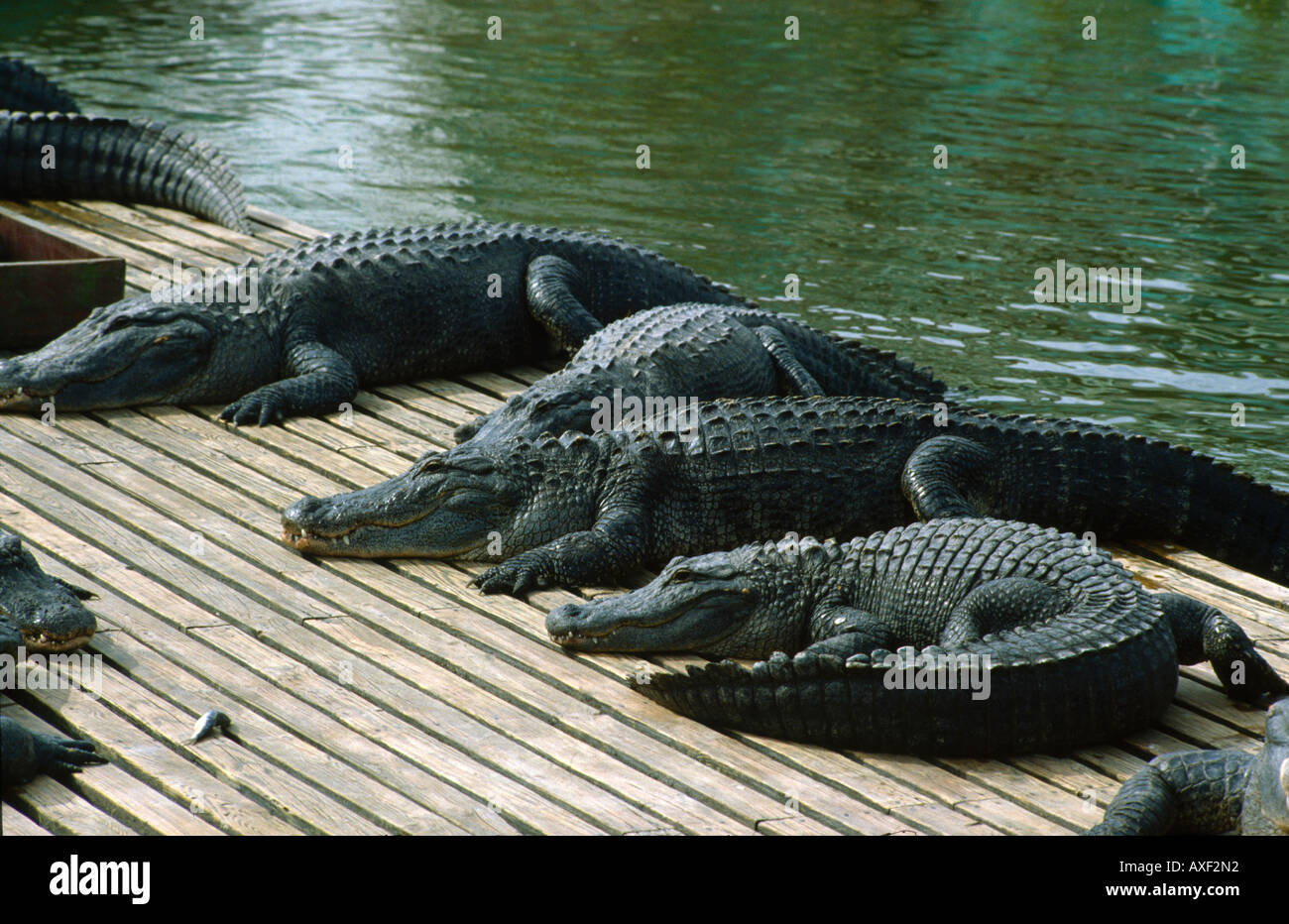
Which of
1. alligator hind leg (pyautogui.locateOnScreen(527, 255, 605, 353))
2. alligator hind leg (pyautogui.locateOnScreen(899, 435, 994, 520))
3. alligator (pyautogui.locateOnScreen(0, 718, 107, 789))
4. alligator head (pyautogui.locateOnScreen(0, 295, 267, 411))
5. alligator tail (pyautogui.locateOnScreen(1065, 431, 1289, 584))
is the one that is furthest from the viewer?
alligator hind leg (pyautogui.locateOnScreen(527, 255, 605, 353))

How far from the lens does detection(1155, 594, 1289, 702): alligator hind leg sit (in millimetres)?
4586

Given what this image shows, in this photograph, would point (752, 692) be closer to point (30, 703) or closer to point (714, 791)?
point (714, 791)

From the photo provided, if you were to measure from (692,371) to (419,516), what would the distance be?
5.47 feet

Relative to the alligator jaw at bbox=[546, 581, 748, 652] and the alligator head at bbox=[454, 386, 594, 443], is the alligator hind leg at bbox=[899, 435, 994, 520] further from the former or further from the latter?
the alligator head at bbox=[454, 386, 594, 443]

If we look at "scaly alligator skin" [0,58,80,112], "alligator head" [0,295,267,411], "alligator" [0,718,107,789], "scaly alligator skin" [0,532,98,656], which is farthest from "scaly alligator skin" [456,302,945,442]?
"scaly alligator skin" [0,58,80,112]

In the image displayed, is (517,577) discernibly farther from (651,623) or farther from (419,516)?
(651,623)

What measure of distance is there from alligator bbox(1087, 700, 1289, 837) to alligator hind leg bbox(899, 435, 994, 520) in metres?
1.68

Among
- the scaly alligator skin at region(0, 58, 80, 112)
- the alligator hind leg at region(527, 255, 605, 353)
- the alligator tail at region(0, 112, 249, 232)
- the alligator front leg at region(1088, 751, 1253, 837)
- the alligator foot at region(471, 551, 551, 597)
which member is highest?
the scaly alligator skin at region(0, 58, 80, 112)

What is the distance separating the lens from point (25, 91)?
1134cm

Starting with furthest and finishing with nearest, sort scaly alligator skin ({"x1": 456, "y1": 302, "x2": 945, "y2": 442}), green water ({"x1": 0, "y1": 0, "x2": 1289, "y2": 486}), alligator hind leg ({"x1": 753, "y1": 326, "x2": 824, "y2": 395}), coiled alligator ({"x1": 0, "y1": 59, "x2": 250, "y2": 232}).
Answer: green water ({"x1": 0, "y1": 0, "x2": 1289, "y2": 486})
coiled alligator ({"x1": 0, "y1": 59, "x2": 250, "y2": 232})
alligator hind leg ({"x1": 753, "y1": 326, "x2": 824, "y2": 395})
scaly alligator skin ({"x1": 456, "y1": 302, "x2": 945, "y2": 442})

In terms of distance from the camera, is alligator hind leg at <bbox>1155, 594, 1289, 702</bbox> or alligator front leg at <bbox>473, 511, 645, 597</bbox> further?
alligator front leg at <bbox>473, 511, 645, 597</bbox>

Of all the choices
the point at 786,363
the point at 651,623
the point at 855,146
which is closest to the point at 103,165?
the point at 786,363

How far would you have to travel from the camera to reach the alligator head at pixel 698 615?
4723 mm
